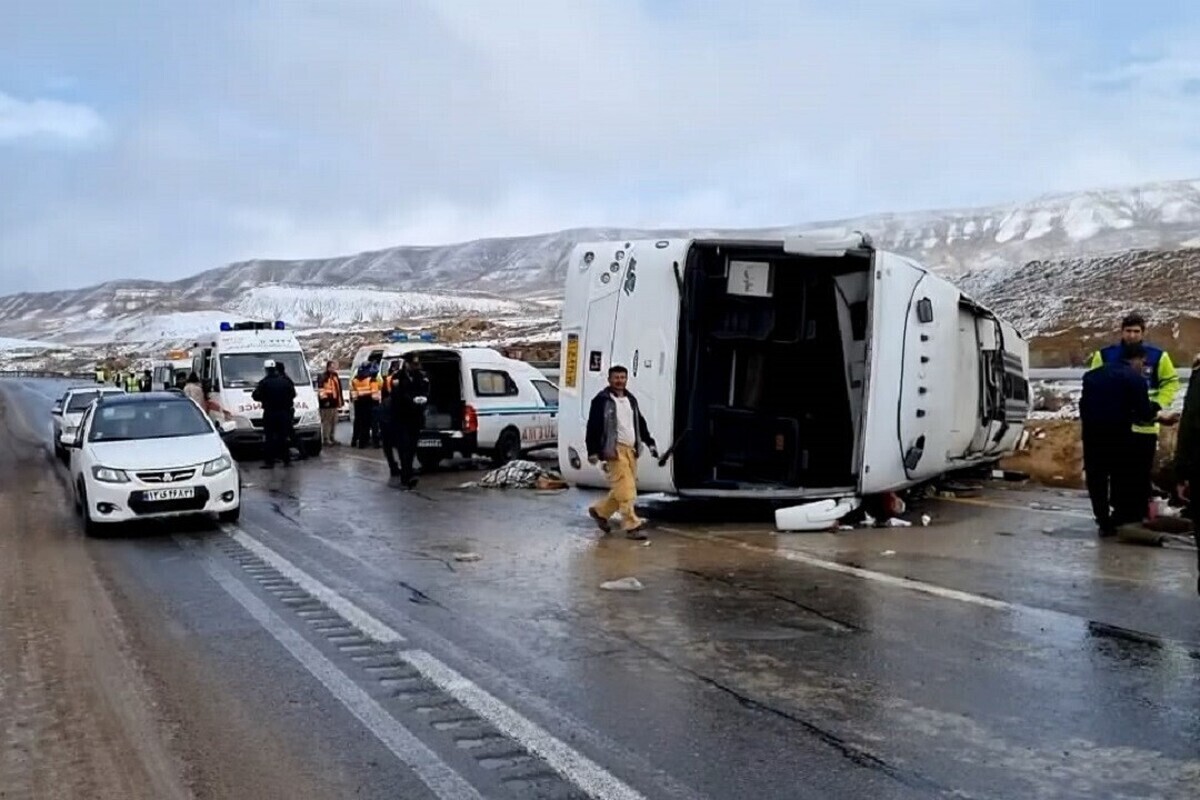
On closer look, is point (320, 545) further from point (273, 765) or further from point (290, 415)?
point (290, 415)

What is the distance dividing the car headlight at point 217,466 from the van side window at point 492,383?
6822 millimetres

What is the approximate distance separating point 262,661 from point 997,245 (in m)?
162

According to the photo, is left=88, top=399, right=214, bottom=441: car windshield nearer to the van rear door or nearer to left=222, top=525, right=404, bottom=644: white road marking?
left=222, top=525, right=404, bottom=644: white road marking

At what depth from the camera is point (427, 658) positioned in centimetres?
691

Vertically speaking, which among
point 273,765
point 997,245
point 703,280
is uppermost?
point 997,245

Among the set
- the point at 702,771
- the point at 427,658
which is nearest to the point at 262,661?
the point at 427,658

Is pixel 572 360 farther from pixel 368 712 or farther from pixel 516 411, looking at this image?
pixel 516 411

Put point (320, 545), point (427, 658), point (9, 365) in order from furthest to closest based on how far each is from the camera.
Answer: point (9, 365) < point (320, 545) < point (427, 658)

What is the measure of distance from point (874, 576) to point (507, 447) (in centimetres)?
1107

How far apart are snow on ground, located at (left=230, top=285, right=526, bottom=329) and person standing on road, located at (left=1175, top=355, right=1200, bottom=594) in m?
138

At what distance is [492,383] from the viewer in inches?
773

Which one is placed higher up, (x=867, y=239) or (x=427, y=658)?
(x=867, y=239)

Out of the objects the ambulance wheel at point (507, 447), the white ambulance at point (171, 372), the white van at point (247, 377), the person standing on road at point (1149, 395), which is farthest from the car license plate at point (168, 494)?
the white ambulance at point (171, 372)

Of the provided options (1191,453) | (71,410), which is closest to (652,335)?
(1191,453)
